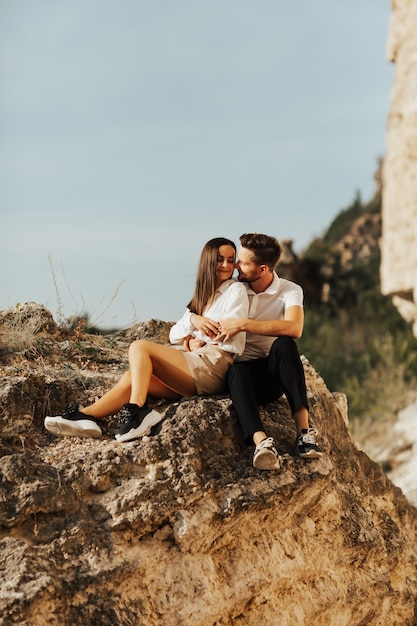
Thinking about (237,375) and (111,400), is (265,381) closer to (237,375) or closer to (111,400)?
(237,375)

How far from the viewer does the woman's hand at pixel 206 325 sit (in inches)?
206

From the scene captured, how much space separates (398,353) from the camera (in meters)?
21.3

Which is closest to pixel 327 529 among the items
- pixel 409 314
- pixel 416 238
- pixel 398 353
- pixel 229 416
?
pixel 229 416

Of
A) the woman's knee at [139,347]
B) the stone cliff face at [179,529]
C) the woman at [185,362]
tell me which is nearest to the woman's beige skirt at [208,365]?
the woman at [185,362]

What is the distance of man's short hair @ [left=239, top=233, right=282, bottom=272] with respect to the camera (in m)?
5.34

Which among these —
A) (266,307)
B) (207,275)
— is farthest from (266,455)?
(207,275)

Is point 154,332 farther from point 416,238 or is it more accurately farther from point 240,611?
point 416,238

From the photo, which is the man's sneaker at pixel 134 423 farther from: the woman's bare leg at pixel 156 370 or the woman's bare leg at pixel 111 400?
the woman's bare leg at pixel 111 400

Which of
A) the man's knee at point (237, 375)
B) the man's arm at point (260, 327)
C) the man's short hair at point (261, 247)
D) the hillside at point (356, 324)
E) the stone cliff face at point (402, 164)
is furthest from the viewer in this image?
the hillside at point (356, 324)

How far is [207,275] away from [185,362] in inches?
22.5

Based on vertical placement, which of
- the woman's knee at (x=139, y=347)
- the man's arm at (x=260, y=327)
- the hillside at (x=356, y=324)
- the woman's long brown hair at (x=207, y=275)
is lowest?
the hillside at (x=356, y=324)

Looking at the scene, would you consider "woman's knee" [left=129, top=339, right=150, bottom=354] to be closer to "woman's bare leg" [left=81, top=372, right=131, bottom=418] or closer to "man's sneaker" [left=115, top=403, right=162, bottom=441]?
"woman's bare leg" [left=81, top=372, right=131, bottom=418]

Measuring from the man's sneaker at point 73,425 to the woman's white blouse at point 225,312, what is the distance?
0.81 metres

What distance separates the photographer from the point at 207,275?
5.41 metres
